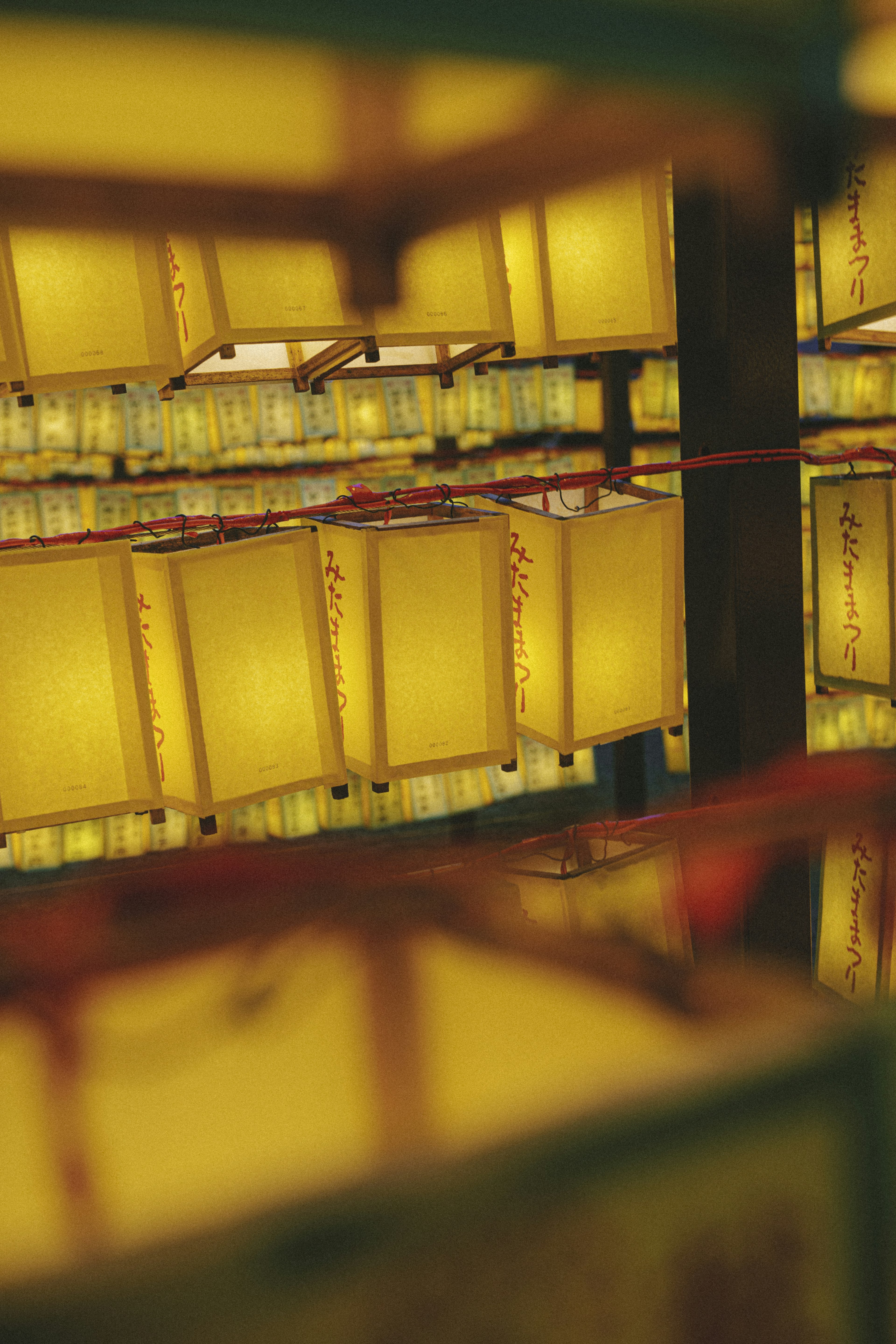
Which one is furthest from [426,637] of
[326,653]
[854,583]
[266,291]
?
[854,583]

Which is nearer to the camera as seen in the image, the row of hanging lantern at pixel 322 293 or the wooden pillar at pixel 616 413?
the row of hanging lantern at pixel 322 293

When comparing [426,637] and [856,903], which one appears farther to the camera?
[426,637]

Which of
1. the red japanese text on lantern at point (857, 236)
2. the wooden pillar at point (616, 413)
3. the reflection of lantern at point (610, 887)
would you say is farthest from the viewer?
the wooden pillar at point (616, 413)

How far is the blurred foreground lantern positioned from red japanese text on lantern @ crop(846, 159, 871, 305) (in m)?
1.31

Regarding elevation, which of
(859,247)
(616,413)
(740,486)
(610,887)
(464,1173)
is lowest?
(610,887)

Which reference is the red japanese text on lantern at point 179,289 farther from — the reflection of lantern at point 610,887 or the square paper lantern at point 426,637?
the reflection of lantern at point 610,887

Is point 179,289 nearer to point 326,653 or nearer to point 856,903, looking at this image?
point 326,653

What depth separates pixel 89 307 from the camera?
4.02 feet

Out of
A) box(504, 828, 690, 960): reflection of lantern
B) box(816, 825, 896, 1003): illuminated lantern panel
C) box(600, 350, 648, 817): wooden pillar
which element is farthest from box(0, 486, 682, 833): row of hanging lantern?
box(600, 350, 648, 817): wooden pillar

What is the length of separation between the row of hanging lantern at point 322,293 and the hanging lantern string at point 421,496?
0.64 feet

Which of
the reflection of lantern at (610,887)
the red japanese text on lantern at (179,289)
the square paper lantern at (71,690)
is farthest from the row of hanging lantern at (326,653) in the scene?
the red japanese text on lantern at (179,289)

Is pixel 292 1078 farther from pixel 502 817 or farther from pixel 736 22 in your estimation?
pixel 502 817

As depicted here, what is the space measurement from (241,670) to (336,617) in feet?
0.73

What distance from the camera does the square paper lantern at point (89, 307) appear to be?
47.2 inches
